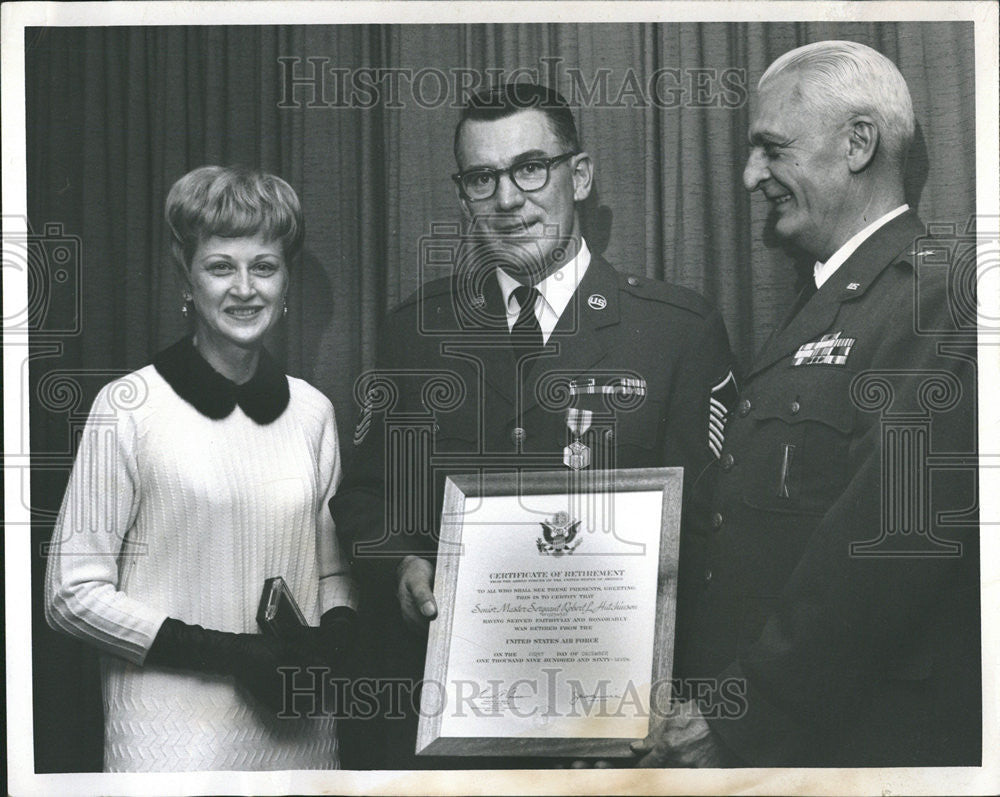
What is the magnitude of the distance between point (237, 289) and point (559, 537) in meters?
1.08

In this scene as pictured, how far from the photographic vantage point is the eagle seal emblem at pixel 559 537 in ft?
9.98

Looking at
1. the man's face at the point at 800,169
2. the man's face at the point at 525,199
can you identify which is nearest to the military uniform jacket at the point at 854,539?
the man's face at the point at 800,169

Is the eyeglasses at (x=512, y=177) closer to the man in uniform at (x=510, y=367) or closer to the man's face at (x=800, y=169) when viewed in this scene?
the man in uniform at (x=510, y=367)

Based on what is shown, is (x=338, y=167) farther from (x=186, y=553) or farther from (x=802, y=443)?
(x=802, y=443)

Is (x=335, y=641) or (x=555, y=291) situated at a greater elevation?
(x=555, y=291)

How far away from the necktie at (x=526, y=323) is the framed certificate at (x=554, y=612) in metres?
0.36

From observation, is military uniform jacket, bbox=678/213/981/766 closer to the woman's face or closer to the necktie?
the necktie

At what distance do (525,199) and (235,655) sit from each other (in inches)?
56.3

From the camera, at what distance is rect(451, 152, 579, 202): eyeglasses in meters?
3.08

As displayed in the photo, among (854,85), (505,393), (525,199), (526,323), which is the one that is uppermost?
(854,85)

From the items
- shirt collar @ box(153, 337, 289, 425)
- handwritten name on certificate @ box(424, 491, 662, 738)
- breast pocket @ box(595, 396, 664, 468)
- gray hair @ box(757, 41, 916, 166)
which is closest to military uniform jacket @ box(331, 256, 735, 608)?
breast pocket @ box(595, 396, 664, 468)

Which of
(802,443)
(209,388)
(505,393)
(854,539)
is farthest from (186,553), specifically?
(854,539)

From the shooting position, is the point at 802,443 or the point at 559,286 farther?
the point at 559,286

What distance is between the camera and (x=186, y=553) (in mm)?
3049
